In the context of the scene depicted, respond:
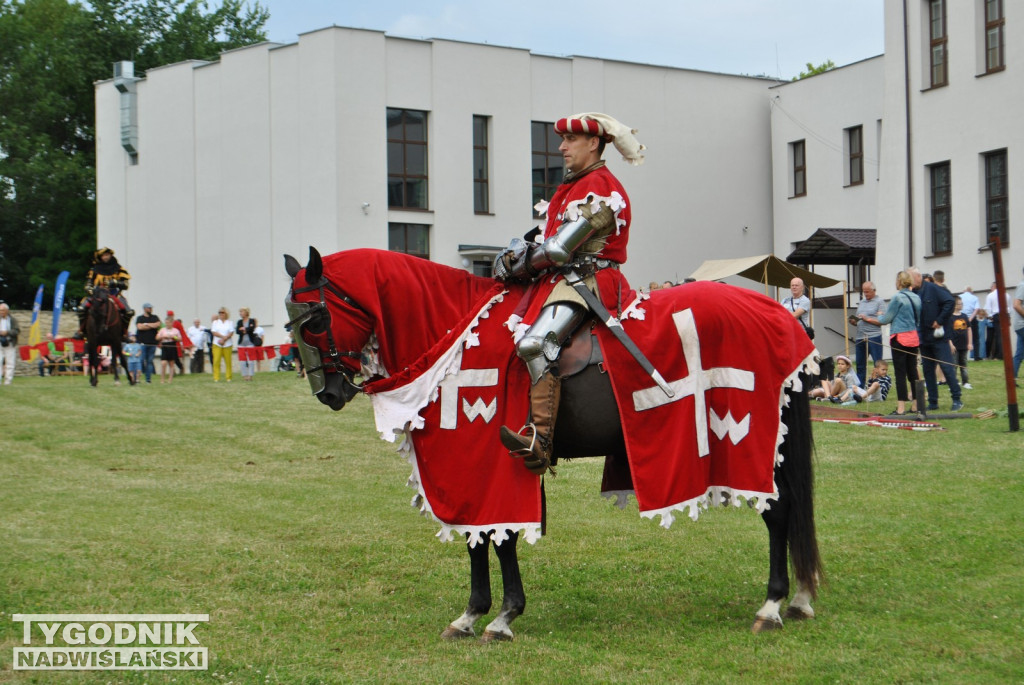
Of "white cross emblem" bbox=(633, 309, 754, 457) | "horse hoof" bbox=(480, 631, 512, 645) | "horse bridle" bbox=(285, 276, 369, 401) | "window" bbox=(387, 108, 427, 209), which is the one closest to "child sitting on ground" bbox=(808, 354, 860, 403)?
"white cross emblem" bbox=(633, 309, 754, 457)

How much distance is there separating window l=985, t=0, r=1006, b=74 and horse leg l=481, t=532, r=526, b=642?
26811 mm

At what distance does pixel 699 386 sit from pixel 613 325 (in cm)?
70

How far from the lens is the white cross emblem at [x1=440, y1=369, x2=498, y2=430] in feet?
21.7

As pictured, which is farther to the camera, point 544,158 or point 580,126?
point 544,158

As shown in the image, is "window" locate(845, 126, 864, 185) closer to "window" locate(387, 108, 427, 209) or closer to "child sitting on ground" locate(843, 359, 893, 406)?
"window" locate(387, 108, 427, 209)

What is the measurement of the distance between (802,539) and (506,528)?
1.90 meters

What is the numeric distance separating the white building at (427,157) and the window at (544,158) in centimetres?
7

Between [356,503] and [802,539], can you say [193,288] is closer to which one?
[356,503]

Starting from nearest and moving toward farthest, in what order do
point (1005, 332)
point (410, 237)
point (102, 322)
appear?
point (1005, 332) → point (102, 322) → point (410, 237)

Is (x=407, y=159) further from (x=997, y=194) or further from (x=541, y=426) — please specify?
(x=541, y=426)

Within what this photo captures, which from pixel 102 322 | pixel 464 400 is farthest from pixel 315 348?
pixel 102 322

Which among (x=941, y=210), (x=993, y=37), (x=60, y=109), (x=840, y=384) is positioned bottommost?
(x=840, y=384)

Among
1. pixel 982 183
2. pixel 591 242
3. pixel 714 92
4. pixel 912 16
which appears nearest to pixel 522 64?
pixel 714 92

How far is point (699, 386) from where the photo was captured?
6.79 metres
